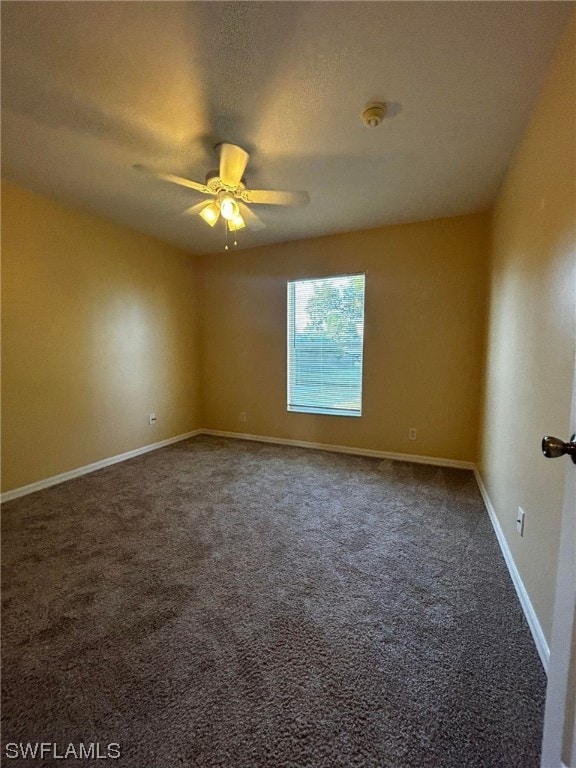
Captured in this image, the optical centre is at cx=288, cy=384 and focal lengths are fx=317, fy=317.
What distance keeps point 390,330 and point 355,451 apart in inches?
57.7

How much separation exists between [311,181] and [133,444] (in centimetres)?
331

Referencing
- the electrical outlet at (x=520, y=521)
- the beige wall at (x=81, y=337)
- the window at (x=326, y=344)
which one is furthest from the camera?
the window at (x=326, y=344)

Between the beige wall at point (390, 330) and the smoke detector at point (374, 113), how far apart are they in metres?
1.82

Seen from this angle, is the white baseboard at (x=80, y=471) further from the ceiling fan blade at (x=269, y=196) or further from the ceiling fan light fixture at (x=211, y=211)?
the ceiling fan blade at (x=269, y=196)

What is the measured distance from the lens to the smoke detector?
1.69m

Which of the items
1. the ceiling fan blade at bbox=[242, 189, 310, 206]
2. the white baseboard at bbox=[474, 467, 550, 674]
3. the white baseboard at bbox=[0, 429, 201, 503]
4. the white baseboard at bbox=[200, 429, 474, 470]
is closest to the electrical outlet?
the white baseboard at bbox=[474, 467, 550, 674]

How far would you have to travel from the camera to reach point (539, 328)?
1.52 m

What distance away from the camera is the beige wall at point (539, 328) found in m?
1.22

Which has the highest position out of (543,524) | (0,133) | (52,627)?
(0,133)

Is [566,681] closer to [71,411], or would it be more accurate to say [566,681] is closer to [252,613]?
[252,613]

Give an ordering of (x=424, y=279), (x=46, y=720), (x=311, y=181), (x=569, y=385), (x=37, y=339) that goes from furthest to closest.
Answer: (x=424, y=279) < (x=37, y=339) < (x=311, y=181) < (x=569, y=385) < (x=46, y=720)

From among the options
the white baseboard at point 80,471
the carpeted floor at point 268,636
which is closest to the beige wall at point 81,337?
the white baseboard at point 80,471

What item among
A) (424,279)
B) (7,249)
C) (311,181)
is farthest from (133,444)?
(424,279)

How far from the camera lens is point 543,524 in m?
1.35
